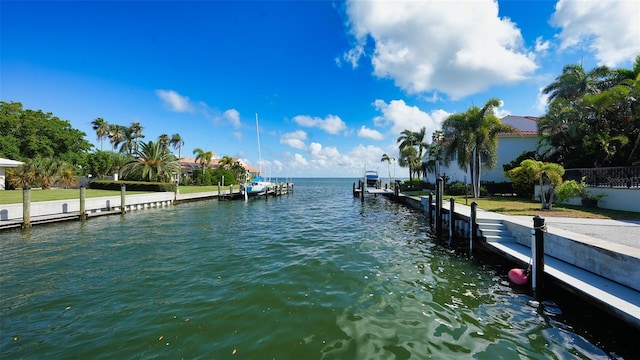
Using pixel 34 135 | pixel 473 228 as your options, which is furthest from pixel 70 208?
pixel 34 135

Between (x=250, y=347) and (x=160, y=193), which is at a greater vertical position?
(x=160, y=193)

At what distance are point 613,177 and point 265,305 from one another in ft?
60.0

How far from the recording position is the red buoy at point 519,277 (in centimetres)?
688

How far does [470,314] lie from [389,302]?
1696 mm

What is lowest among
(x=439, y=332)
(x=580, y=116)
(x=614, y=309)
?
(x=439, y=332)

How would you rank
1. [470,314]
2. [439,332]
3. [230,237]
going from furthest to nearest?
[230,237] → [470,314] → [439,332]

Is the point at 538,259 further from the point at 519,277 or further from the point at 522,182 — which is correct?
the point at 522,182

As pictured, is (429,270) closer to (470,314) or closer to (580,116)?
(470,314)

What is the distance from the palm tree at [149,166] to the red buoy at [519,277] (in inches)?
1480

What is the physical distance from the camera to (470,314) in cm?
570

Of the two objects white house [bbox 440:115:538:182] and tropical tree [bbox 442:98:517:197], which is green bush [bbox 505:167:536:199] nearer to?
tropical tree [bbox 442:98:517:197]

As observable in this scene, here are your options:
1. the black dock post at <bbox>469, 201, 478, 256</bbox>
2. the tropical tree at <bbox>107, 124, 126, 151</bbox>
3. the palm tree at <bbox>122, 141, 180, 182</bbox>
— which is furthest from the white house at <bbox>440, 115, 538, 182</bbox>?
the tropical tree at <bbox>107, 124, 126, 151</bbox>

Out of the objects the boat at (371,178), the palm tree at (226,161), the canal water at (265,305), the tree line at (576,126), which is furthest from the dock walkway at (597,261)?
the palm tree at (226,161)

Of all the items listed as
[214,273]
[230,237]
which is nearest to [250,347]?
[214,273]
